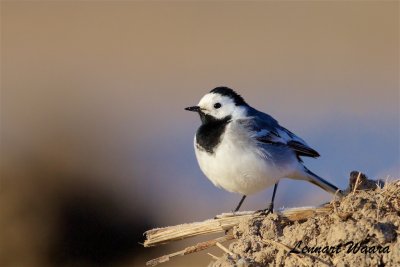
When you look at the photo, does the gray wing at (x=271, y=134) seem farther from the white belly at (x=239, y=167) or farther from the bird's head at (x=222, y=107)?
the white belly at (x=239, y=167)

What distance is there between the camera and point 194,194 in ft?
45.4

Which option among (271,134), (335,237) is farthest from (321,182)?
(335,237)

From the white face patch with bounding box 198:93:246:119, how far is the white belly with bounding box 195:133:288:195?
0.54 meters

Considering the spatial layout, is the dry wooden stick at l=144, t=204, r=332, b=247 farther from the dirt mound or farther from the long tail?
the long tail

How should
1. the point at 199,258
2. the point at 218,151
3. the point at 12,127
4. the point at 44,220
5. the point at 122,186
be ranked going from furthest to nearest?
the point at 12,127
the point at 122,186
the point at 44,220
the point at 199,258
the point at 218,151

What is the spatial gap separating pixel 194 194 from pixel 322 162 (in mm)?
2199

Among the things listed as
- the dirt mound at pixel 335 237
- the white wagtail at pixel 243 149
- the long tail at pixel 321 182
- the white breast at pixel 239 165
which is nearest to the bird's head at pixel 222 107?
the white wagtail at pixel 243 149

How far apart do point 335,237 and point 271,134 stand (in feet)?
8.04

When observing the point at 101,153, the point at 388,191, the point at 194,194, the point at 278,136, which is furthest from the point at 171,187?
the point at 388,191

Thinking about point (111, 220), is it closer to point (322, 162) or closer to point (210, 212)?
point (210, 212)

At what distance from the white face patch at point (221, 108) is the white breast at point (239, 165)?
1.29 ft

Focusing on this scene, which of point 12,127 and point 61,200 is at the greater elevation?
point 12,127

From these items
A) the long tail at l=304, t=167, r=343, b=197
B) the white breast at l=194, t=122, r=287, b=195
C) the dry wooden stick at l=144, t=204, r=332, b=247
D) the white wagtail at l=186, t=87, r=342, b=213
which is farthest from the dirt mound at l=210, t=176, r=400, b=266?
the long tail at l=304, t=167, r=343, b=197

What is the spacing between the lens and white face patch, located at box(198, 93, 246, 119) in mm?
8672
